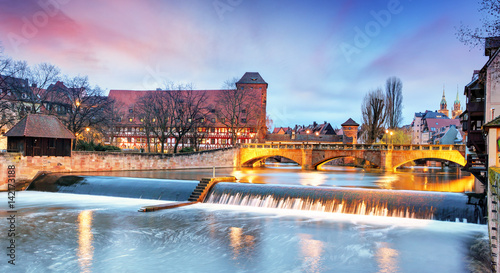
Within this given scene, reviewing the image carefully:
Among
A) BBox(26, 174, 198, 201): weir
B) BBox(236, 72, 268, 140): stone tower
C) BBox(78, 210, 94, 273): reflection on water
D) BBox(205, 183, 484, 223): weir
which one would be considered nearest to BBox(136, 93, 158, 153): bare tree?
BBox(236, 72, 268, 140): stone tower

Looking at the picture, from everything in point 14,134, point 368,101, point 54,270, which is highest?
point 368,101

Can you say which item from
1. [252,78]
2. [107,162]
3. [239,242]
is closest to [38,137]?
[107,162]

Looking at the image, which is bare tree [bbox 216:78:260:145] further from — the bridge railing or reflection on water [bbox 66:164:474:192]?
reflection on water [bbox 66:164:474:192]

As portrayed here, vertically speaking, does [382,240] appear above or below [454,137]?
below

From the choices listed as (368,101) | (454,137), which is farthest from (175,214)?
(454,137)

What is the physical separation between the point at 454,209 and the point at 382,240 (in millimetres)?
5179

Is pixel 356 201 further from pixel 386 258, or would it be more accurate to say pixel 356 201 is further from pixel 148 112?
pixel 148 112

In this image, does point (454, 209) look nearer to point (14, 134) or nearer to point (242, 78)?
point (14, 134)

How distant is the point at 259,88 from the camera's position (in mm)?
82688

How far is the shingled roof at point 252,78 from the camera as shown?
84056 millimetres

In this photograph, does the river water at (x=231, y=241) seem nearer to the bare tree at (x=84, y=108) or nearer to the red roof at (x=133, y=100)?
the bare tree at (x=84, y=108)

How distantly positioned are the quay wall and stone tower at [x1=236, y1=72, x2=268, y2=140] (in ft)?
77.1

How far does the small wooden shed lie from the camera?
3191 cm

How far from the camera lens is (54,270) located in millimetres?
11414
